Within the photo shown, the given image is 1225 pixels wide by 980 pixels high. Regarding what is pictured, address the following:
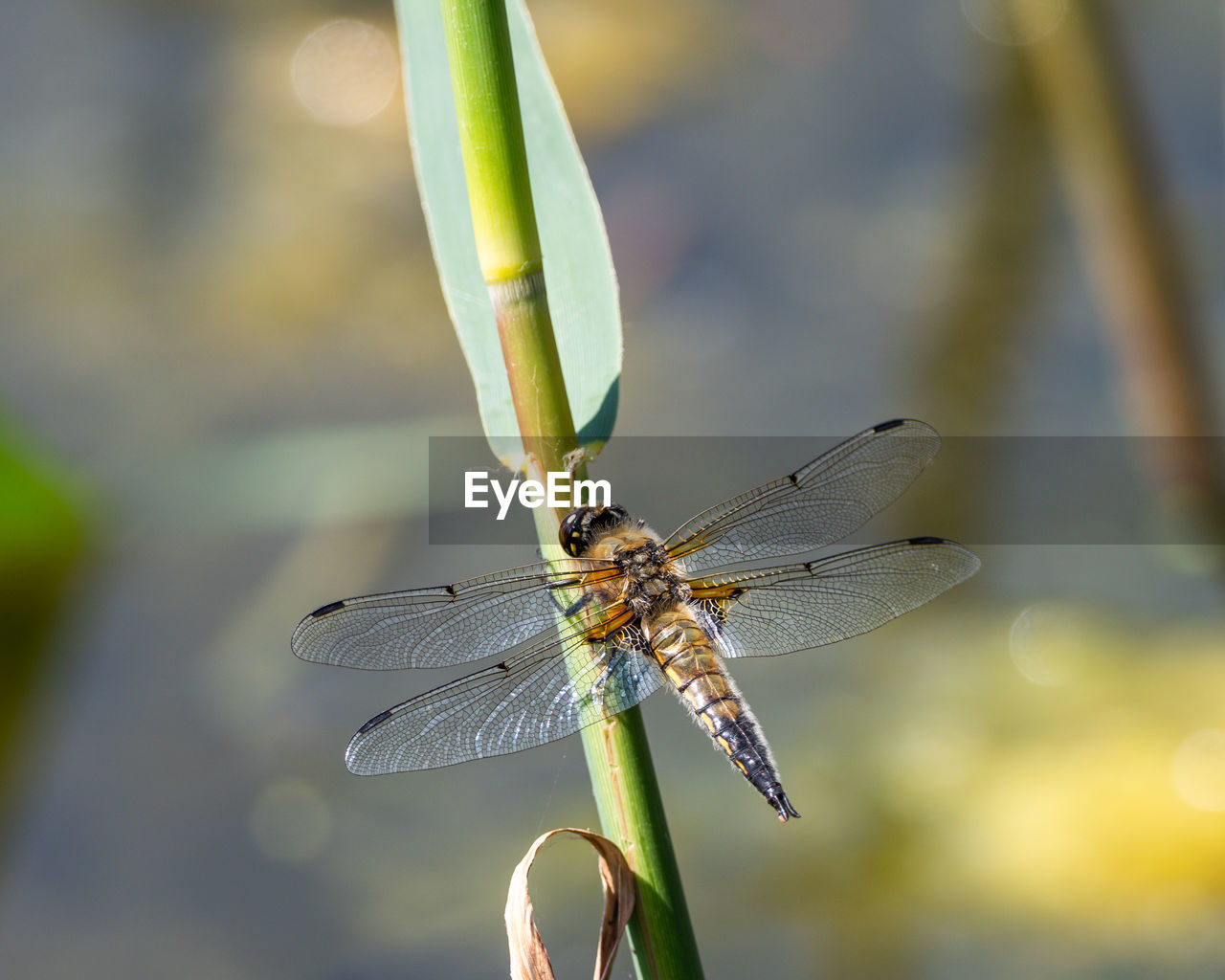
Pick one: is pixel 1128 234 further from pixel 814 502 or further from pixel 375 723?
pixel 375 723

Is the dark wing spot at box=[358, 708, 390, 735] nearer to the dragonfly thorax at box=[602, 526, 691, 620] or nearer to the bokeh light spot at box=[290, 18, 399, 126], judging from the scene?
the dragonfly thorax at box=[602, 526, 691, 620]

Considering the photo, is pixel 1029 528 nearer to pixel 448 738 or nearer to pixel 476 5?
pixel 448 738

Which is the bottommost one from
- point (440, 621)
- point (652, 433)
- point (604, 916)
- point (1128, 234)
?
point (604, 916)

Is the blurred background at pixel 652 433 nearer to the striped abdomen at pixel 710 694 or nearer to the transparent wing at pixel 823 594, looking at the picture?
the striped abdomen at pixel 710 694

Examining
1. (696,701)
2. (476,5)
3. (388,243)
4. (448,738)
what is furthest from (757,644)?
(388,243)

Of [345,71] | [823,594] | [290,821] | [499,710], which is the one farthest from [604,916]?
[345,71]

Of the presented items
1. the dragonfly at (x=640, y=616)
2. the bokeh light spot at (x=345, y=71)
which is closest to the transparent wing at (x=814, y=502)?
the dragonfly at (x=640, y=616)
